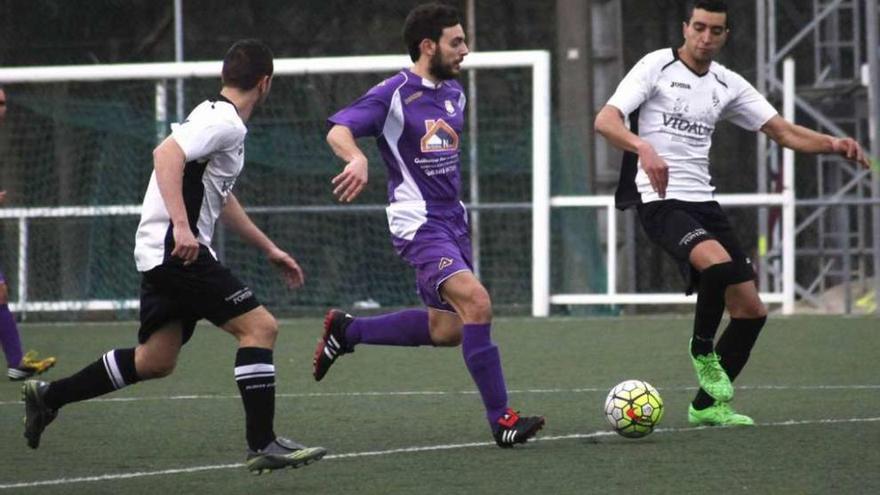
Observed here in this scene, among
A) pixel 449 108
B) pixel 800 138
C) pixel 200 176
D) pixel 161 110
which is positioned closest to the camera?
pixel 200 176

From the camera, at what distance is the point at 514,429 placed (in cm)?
707

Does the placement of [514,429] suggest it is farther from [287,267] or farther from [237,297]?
[237,297]

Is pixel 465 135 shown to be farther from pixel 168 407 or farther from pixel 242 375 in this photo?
pixel 242 375

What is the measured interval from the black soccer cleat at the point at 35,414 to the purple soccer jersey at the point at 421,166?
1.59 m

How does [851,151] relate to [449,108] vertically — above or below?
below

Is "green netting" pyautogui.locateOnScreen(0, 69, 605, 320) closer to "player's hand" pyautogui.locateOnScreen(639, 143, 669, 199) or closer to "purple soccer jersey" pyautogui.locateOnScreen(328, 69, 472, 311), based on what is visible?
"purple soccer jersey" pyautogui.locateOnScreen(328, 69, 472, 311)

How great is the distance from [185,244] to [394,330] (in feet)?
6.60

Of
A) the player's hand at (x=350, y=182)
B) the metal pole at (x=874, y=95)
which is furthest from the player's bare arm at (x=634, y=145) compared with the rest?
the metal pole at (x=874, y=95)

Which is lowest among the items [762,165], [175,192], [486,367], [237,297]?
[486,367]

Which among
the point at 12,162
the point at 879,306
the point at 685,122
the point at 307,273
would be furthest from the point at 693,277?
the point at 12,162

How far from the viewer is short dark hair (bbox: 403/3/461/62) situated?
7.57m

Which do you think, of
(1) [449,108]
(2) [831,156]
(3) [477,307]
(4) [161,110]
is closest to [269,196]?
(4) [161,110]

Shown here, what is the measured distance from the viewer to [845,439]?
7.12 metres

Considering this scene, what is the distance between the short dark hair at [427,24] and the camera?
7574mm
